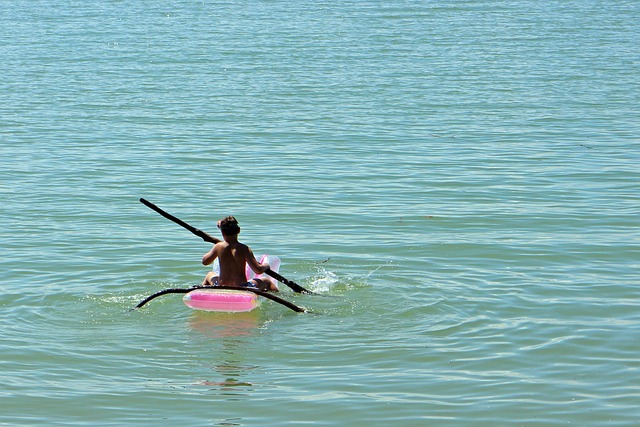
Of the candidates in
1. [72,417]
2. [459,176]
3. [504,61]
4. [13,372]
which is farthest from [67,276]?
[504,61]

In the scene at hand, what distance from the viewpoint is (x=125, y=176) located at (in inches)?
697

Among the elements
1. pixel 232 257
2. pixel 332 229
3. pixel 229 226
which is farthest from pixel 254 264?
pixel 332 229

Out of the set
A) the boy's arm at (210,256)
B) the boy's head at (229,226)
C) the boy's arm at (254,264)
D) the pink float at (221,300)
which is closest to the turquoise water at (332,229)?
the pink float at (221,300)

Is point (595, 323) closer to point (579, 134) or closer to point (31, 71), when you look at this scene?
point (579, 134)

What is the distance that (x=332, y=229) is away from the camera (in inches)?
572

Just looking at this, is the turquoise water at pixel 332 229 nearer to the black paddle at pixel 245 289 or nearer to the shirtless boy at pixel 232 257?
the black paddle at pixel 245 289

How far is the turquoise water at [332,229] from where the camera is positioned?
29.8 feet

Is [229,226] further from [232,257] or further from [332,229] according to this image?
[332,229]

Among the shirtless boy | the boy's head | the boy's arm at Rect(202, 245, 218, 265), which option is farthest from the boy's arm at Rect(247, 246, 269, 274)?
the boy's arm at Rect(202, 245, 218, 265)

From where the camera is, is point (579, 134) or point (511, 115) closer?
point (579, 134)

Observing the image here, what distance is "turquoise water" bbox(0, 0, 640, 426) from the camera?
9094mm

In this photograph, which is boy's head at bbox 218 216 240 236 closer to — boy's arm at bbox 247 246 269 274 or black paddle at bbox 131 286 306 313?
boy's arm at bbox 247 246 269 274

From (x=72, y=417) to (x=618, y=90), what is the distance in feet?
62.6

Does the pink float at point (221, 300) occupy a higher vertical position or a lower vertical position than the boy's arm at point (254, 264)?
lower
